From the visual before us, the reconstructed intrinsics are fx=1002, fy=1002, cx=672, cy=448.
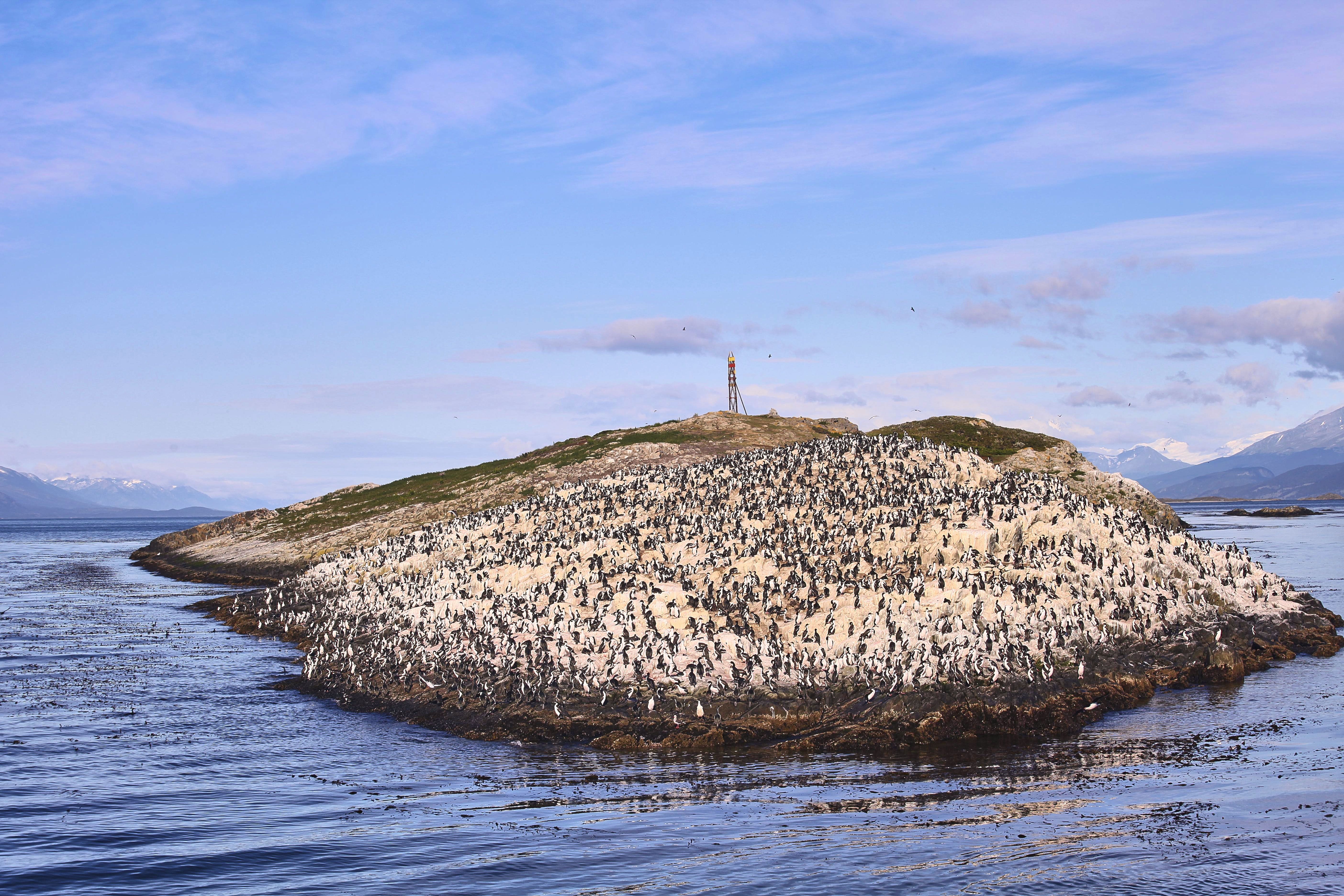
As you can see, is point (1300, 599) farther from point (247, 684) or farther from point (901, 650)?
point (247, 684)

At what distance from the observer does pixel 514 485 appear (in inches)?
3196

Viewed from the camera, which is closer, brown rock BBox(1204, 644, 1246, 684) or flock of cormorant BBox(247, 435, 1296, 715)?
flock of cormorant BBox(247, 435, 1296, 715)

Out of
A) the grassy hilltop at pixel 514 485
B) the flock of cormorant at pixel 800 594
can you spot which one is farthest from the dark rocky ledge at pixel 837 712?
the grassy hilltop at pixel 514 485

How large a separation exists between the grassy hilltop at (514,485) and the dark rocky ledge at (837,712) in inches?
1799

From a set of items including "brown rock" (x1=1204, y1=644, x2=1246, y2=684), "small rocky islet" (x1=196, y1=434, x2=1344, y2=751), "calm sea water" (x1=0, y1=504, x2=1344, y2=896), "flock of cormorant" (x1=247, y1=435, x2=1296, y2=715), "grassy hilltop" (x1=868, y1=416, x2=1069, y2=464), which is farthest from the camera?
"grassy hilltop" (x1=868, y1=416, x2=1069, y2=464)

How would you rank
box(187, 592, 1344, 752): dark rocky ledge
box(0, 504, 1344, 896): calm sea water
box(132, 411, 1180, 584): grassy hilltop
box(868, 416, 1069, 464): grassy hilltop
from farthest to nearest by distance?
1. box(868, 416, 1069, 464): grassy hilltop
2. box(132, 411, 1180, 584): grassy hilltop
3. box(187, 592, 1344, 752): dark rocky ledge
4. box(0, 504, 1344, 896): calm sea water

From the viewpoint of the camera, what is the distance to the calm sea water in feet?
45.6

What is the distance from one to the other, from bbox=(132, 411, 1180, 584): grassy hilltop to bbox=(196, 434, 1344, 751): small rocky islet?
1445 inches

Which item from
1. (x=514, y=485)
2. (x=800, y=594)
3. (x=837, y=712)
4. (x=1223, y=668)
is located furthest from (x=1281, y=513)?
(x=837, y=712)

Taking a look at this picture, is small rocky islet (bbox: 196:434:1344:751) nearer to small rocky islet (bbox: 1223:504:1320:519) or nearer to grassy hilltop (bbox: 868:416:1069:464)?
grassy hilltop (bbox: 868:416:1069:464)

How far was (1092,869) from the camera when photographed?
13.6m

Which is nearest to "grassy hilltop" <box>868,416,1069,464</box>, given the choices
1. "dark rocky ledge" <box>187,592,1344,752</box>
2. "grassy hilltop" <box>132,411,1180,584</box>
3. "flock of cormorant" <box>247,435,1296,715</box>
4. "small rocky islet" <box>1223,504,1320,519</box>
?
"grassy hilltop" <box>132,411,1180,584</box>

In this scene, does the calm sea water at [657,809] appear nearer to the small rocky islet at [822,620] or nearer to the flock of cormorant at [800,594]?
the small rocky islet at [822,620]

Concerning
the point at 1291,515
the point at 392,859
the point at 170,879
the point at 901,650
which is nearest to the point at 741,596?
the point at 901,650
